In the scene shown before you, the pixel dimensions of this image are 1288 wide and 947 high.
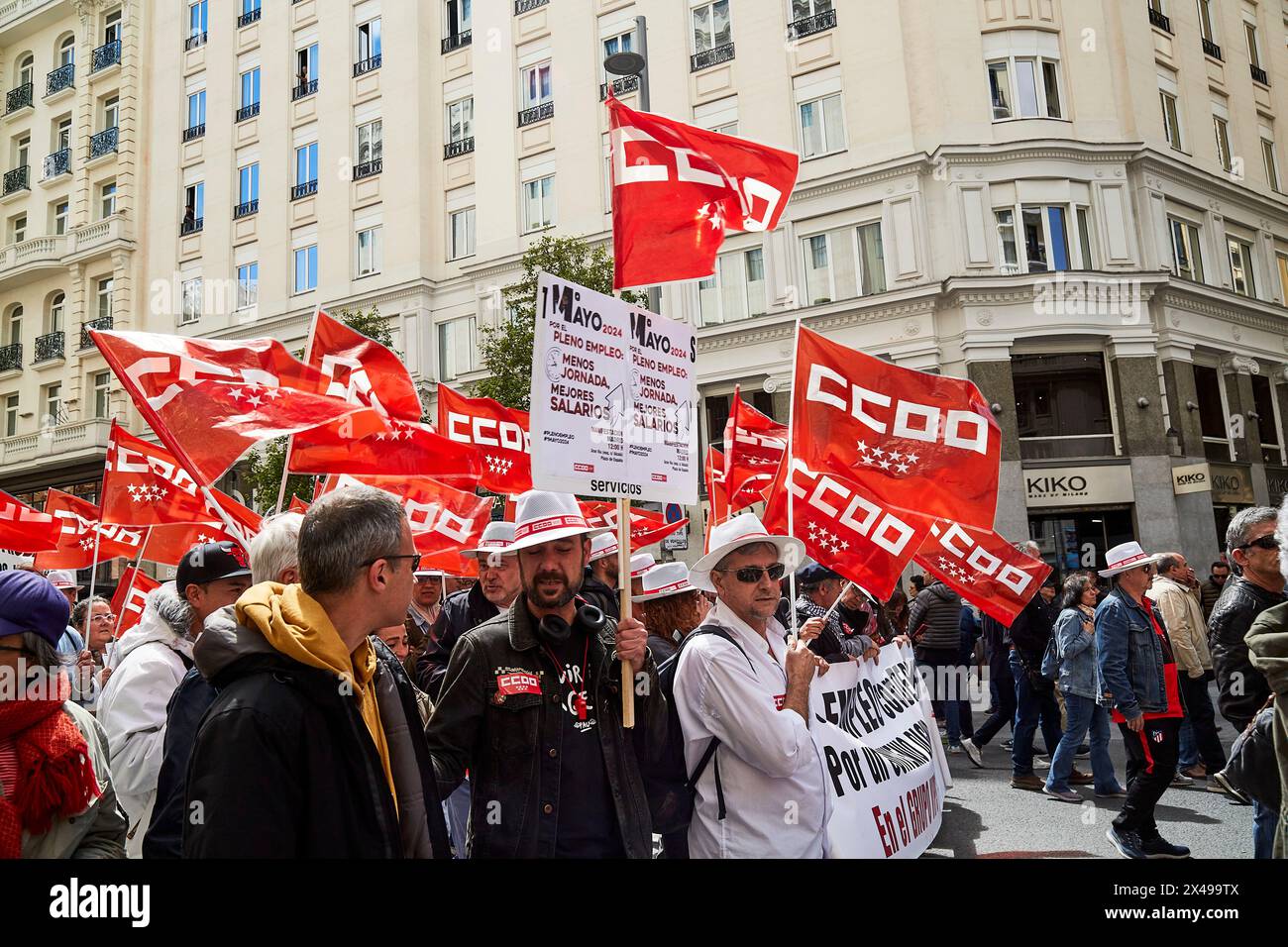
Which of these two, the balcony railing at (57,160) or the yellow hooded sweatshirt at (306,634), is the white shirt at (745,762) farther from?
the balcony railing at (57,160)

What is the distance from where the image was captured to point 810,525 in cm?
594

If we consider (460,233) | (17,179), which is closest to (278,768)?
(460,233)

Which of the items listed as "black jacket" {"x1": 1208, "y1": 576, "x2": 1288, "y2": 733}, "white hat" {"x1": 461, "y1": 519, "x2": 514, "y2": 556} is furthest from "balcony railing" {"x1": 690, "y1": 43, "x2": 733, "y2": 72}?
"black jacket" {"x1": 1208, "y1": 576, "x2": 1288, "y2": 733}

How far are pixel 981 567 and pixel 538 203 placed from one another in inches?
958

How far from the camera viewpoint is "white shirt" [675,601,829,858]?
345 cm

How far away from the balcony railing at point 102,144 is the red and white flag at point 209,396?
118 feet

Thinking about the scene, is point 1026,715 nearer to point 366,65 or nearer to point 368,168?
point 368,168

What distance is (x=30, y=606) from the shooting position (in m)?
2.66

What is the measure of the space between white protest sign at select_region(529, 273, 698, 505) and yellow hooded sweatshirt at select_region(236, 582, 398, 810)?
1036mm

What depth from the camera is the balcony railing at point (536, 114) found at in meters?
28.5

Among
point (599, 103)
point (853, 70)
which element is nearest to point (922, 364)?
point (853, 70)

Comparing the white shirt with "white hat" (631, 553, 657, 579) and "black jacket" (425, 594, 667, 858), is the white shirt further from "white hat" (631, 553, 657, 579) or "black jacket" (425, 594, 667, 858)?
"white hat" (631, 553, 657, 579)
